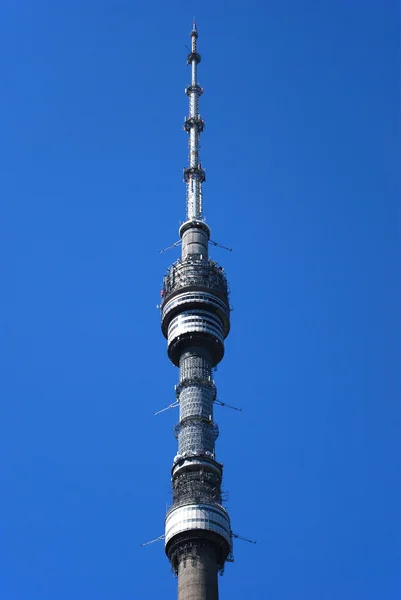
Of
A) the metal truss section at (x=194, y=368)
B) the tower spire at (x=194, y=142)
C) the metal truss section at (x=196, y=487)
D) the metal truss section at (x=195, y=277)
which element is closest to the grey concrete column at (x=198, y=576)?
the metal truss section at (x=196, y=487)

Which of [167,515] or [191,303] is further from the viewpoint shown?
[191,303]

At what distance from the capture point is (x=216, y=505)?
12694 cm

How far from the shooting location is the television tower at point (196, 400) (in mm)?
124062

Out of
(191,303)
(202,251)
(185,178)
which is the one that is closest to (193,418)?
(191,303)

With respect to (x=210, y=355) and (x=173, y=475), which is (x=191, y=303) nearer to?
(x=210, y=355)

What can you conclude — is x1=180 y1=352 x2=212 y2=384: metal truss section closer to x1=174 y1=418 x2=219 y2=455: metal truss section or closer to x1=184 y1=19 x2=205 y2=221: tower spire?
x1=174 y1=418 x2=219 y2=455: metal truss section

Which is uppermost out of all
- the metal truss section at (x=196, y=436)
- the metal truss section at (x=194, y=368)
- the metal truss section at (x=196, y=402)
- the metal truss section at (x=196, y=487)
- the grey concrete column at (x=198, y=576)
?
the metal truss section at (x=194, y=368)

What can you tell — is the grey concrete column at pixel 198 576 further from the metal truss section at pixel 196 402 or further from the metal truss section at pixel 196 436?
the metal truss section at pixel 196 402

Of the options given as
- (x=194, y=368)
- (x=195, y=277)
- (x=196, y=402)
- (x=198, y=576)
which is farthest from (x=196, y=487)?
(x=195, y=277)

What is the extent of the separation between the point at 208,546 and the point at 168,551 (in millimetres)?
4991

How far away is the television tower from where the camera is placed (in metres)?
124

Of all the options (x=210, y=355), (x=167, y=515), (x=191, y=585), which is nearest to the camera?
(x=191, y=585)

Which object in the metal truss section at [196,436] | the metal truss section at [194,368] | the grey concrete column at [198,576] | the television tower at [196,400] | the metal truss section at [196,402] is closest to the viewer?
the grey concrete column at [198,576]

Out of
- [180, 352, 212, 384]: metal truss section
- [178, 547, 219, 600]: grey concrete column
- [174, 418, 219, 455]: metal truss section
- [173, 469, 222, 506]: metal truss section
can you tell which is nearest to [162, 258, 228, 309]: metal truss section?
[180, 352, 212, 384]: metal truss section
